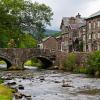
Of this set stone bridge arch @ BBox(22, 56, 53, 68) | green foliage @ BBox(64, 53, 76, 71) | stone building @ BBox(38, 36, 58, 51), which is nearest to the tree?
→ stone bridge arch @ BBox(22, 56, 53, 68)

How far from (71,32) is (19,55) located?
32.2m

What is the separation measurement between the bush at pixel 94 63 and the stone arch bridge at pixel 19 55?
26.0 meters

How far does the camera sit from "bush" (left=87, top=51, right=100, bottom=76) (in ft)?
293

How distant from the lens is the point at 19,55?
117062 mm

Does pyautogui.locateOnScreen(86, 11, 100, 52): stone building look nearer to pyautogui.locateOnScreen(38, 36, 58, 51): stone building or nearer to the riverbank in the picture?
A: pyautogui.locateOnScreen(38, 36, 58, 51): stone building

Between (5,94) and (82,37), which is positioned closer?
(5,94)

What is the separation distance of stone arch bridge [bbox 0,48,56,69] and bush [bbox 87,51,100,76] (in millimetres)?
25994

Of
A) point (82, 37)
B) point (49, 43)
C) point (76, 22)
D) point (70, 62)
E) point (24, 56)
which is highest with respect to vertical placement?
point (76, 22)

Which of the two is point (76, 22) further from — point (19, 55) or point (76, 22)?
point (19, 55)

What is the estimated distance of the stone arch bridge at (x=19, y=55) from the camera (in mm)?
A: 115025

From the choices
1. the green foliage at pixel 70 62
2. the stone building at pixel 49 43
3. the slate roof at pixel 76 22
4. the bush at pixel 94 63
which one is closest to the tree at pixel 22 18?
the slate roof at pixel 76 22

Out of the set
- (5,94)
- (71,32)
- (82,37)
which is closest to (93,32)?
(82,37)

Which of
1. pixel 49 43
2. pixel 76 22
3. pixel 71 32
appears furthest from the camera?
pixel 49 43

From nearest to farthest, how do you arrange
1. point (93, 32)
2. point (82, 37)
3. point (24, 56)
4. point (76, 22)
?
point (24, 56), point (93, 32), point (82, 37), point (76, 22)
